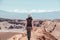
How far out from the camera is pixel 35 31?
16.9 ft

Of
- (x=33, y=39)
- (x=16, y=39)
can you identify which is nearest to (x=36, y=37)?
(x=33, y=39)

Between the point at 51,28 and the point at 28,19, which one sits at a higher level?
the point at 28,19

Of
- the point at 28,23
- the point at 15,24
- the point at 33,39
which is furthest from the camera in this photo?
the point at 15,24

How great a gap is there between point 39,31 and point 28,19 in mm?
1758

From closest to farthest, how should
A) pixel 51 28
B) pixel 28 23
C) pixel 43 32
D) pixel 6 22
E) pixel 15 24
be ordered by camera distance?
pixel 28 23 < pixel 43 32 < pixel 51 28 < pixel 15 24 < pixel 6 22

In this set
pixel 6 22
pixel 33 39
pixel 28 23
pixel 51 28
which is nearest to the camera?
pixel 28 23

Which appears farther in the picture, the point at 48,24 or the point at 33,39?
the point at 48,24

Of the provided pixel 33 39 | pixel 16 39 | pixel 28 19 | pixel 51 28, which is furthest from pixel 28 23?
pixel 51 28

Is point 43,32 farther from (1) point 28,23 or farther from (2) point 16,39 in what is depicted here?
(1) point 28,23

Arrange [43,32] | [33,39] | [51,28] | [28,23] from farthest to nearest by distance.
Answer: [51,28], [43,32], [33,39], [28,23]

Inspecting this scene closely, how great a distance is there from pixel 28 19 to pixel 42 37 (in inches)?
57.4

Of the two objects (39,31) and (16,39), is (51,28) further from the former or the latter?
(16,39)

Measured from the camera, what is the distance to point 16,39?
192 inches

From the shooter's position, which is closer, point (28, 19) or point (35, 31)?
point (28, 19)
